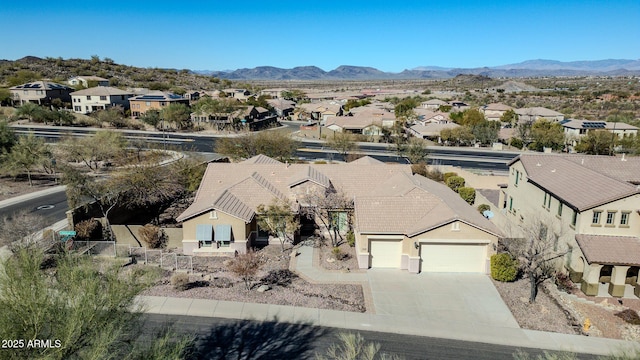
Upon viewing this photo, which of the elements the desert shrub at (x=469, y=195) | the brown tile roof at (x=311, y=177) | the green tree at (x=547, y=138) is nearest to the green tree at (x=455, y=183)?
the desert shrub at (x=469, y=195)

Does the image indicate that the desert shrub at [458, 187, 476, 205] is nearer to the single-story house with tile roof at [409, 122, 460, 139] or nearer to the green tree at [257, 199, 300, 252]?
the green tree at [257, 199, 300, 252]

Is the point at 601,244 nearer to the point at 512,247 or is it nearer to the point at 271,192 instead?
the point at 512,247

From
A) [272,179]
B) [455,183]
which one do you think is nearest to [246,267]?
[272,179]

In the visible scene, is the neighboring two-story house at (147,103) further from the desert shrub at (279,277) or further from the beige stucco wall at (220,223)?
the desert shrub at (279,277)

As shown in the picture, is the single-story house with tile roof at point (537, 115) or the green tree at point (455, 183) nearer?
the green tree at point (455, 183)

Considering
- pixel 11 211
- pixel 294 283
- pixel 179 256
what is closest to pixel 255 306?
pixel 294 283
